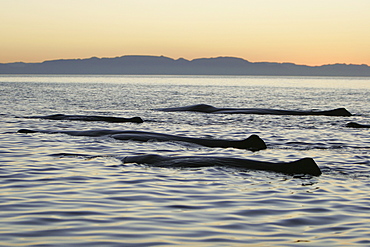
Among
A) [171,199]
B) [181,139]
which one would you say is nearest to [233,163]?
[171,199]

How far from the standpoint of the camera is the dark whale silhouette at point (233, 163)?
1559 cm

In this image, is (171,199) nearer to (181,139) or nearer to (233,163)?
(233,163)

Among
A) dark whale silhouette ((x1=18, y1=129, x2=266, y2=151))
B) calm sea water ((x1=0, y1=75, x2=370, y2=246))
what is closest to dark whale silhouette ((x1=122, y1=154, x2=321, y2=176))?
calm sea water ((x1=0, y1=75, x2=370, y2=246))

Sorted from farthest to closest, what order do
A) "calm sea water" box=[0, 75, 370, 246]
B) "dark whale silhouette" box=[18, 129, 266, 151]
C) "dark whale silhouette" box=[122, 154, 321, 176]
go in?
"dark whale silhouette" box=[18, 129, 266, 151]
"dark whale silhouette" box=[122, 154, 321, 176]
"calm sea water" box=[0, 75, 370, 246]

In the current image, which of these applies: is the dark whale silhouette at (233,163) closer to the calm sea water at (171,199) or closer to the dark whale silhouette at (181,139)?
the calm sea water at (171,199)

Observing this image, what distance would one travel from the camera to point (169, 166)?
1638 cm

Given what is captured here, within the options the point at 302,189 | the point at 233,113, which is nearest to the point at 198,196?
the point at 302,189

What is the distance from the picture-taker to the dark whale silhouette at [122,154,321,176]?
15.6 meters

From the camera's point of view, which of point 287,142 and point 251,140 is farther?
point 287,142

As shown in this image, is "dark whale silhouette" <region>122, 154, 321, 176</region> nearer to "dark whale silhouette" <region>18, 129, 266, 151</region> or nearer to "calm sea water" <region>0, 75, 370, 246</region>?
"calm sea water" <region>0, 75, 370, 246</region>

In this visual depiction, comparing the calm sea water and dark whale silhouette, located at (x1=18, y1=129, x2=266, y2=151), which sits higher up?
the calm sea water

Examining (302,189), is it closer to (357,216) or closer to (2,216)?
(357,216)

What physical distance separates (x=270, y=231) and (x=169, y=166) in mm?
6911

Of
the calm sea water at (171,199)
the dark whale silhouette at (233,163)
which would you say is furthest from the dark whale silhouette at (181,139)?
the dark whale silhouette at (233,163)
